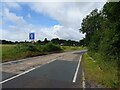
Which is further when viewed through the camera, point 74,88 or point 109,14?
point 109,14

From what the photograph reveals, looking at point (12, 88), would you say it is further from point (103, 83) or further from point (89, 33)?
point (89, 33)

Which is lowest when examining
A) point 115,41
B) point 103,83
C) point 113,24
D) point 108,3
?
point 103,83

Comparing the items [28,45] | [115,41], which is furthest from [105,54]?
[28,45]

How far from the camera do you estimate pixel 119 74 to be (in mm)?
15383

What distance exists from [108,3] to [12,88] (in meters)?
13.9

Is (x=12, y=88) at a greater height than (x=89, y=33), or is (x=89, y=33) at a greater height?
(x=89, y=33)

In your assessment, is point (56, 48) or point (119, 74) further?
point (56, 48)

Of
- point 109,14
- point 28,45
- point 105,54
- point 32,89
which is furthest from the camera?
point 28,45

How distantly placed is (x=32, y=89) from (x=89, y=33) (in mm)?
60796

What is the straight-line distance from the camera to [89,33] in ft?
235

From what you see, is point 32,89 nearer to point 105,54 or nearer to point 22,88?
point 22,88

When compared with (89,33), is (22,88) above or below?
below

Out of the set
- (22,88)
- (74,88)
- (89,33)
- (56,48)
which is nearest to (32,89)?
(22,88)

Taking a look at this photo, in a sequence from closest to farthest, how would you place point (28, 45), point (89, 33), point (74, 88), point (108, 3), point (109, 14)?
point (74, 88) < point (108, 3) < point (109, 14) < point (28, 45) < point (89, 33)
